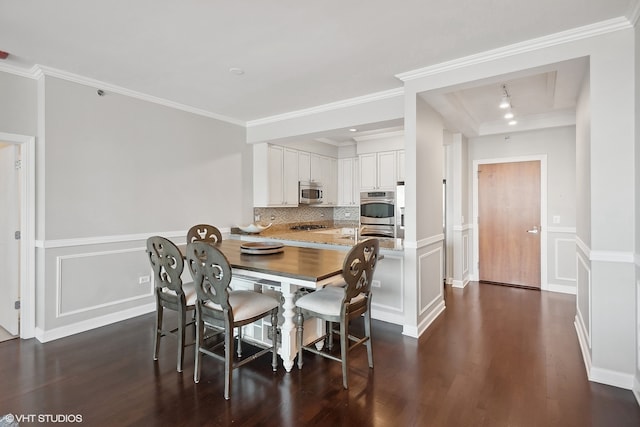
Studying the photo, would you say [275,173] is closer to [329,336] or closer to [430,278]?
[430,278]

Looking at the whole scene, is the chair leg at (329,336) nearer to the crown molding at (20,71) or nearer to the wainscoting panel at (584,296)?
the wainscoting panel at (584,296)

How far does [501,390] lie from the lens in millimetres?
2312

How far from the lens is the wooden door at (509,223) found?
5.12 metres

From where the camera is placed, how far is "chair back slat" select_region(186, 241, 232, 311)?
213 centimetres

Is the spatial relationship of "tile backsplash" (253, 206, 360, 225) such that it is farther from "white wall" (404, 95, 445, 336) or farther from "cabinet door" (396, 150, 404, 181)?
"white wall" (404, 95, 445, 336)

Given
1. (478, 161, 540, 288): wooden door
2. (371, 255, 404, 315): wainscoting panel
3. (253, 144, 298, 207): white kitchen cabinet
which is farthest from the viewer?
(253, 144, 298, 207): white kitchen cabinet

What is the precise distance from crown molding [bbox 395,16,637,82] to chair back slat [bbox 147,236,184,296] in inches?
103

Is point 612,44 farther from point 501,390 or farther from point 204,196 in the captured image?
point 204,196

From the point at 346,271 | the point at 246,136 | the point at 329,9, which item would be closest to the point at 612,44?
the point at 329,9

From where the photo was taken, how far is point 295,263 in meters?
2.52

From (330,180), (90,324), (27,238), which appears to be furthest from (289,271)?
(330,180)

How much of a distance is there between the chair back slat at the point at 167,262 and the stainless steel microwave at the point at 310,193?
3471 millimetres

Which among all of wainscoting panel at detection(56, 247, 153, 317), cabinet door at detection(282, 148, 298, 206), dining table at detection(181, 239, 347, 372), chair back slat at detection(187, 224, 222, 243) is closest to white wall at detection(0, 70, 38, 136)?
wainscoting panel at detection(56, 247, 153, 317)

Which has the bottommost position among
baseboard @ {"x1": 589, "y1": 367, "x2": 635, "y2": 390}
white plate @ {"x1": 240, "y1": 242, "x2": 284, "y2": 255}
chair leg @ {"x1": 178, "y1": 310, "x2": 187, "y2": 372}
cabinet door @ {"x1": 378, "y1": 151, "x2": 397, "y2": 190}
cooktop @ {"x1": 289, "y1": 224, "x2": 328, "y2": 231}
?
baseboard @ {"x1": 589, "y1": 367, "x2": 635, "y2": 390}
